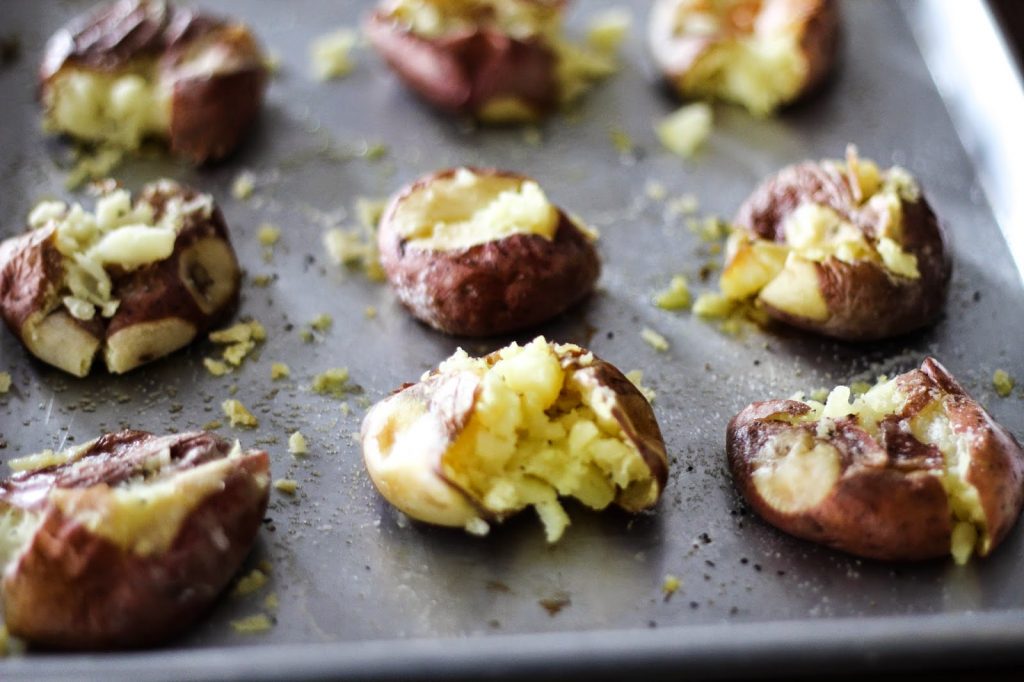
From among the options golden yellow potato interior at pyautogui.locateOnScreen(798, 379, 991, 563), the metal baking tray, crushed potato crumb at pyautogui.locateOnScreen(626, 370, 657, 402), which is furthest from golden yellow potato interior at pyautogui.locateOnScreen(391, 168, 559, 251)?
golden yellow potato interior at pyautogui.locateOnScreen(798, 379, 991, 563)

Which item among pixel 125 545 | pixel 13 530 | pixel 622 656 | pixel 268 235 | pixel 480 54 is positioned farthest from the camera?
pixel 480 54

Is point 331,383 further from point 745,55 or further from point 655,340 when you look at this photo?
point 745,55

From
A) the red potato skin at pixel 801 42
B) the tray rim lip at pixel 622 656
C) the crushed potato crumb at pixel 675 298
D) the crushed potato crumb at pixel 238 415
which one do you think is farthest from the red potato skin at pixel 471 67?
the tray rim lip at pixel 622 656

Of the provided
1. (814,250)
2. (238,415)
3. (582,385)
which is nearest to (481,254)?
(582,385)

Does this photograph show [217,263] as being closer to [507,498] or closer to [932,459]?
[507,498]

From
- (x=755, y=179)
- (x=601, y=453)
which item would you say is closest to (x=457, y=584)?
(x=601, y=453)
